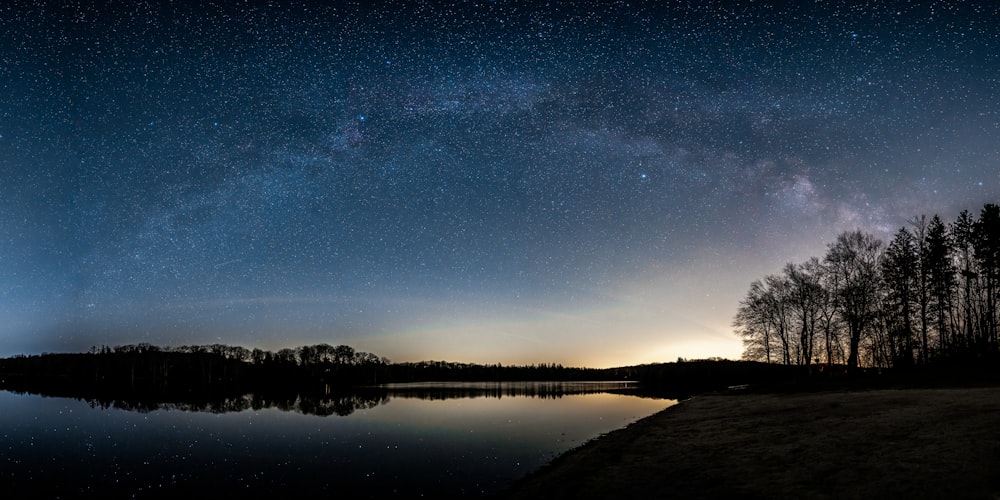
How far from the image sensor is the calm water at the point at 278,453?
20.6 meters

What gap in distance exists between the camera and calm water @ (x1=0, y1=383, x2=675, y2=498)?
2064 centimetres

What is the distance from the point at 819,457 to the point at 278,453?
26621 millimetres

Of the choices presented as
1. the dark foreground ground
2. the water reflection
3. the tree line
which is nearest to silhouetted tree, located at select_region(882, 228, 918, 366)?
the tree line

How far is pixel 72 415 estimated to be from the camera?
170 feet

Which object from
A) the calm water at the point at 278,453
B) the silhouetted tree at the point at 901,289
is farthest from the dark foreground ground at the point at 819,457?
the silhouetted tree at the point at 901,289

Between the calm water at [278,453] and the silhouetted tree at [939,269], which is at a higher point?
the silhouetted tree at [939,269]

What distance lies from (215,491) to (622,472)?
51.2 ft

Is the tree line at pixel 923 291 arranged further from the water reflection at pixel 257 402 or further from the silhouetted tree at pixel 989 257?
the water reflection at pixel 257 402

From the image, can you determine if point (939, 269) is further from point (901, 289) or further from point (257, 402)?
point (257, 402)

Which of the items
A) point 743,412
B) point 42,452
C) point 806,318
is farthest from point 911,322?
point 42,452

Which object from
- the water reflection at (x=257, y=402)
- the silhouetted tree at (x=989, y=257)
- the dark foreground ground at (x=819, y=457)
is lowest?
the water reflection at (x=257, y=402)

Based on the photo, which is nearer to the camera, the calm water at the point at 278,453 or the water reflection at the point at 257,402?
the calm water at the point at 278,453

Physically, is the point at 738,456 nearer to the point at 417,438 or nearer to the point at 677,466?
the point at 677,466

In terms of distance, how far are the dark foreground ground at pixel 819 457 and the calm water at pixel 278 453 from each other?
5167 millimetres
